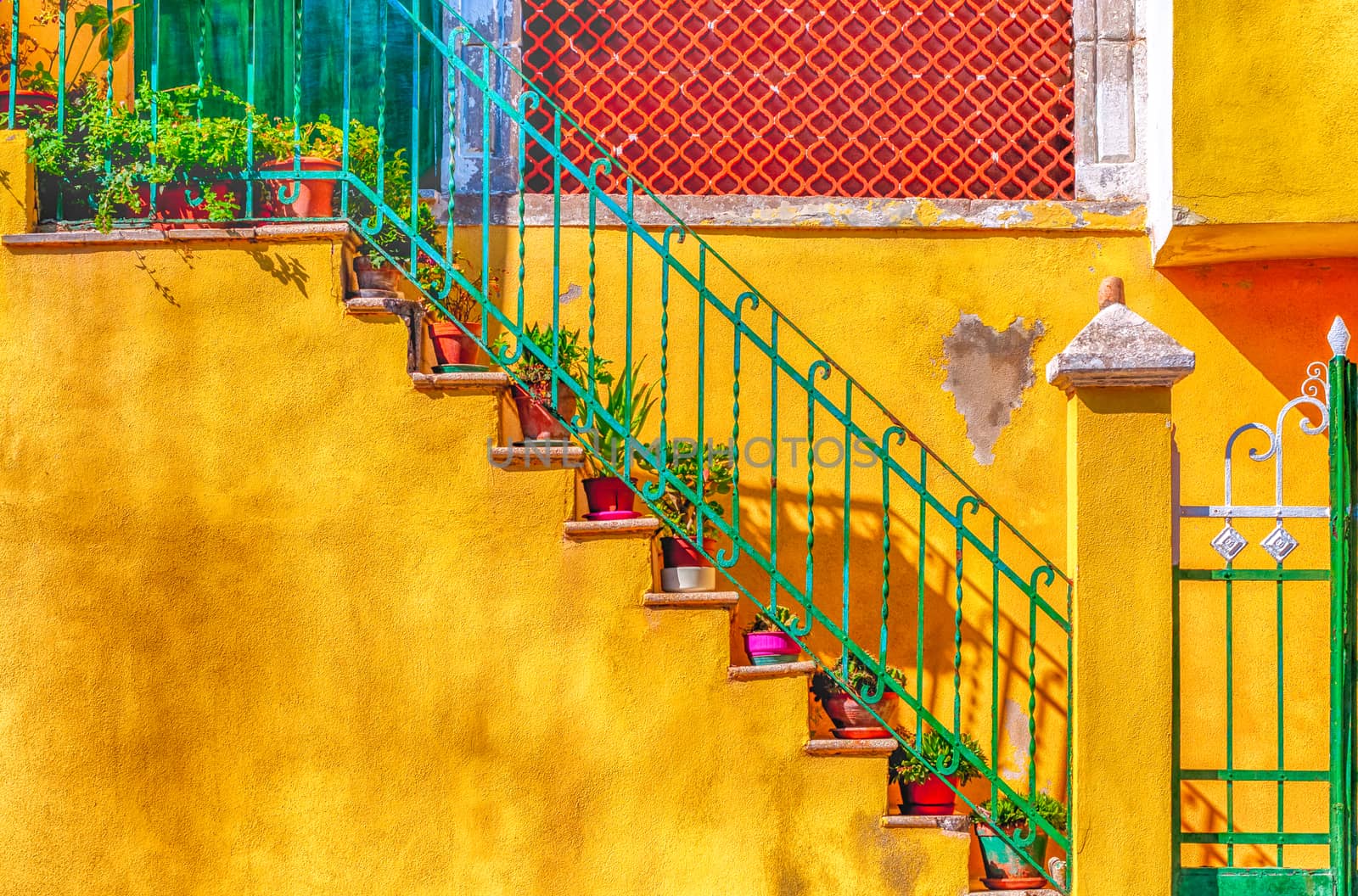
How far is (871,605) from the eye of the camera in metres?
5.80

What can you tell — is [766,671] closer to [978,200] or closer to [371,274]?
[371,274]

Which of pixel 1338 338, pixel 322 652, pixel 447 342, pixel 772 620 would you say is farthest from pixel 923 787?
pixel 447 342

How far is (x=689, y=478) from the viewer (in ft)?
16.2

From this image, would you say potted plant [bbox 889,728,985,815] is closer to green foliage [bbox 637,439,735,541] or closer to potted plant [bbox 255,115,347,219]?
green foliage [bbox 637,439,735,541]

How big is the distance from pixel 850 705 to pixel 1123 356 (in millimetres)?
1525

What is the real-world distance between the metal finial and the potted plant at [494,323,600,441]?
2414mm

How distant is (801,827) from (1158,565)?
1.41 metres

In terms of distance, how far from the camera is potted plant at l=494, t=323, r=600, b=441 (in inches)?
181

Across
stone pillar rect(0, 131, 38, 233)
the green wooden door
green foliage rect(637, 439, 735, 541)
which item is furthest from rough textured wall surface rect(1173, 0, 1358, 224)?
stone pillar rect(0, 131, 38, 233)

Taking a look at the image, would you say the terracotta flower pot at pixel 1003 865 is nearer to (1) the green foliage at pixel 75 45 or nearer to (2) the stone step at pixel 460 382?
(2) the stone step at pixel 460 382

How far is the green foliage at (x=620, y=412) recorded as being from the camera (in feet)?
15.6

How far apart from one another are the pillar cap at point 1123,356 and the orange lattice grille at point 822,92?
87.2 inches

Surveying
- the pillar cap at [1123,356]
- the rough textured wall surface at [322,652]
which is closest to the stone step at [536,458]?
the rough textured wall surface at [322,652]

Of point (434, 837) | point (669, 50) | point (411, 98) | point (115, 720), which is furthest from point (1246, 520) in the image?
point (115, 720)
